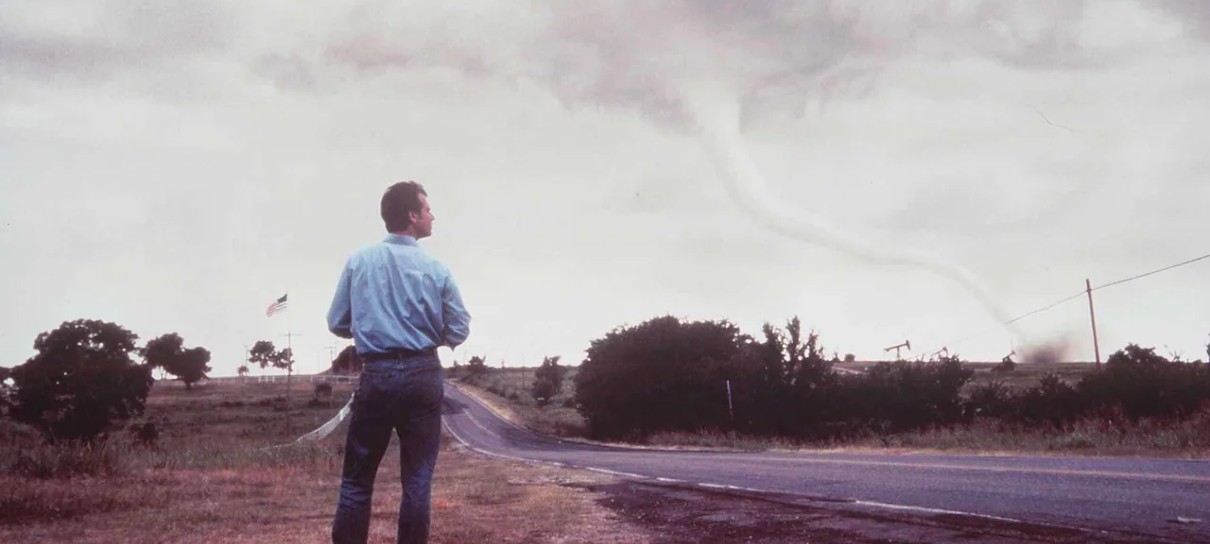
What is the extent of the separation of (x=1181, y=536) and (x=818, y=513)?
2.54m

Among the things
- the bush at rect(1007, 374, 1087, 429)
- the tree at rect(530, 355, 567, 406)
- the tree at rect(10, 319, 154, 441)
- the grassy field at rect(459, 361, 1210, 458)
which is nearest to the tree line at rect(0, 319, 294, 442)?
the tree at rect(10, 319, 154, 441)

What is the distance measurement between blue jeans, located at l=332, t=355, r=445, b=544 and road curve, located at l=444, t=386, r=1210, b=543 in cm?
385

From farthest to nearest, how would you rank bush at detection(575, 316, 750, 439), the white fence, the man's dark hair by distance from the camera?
the white fence
bush at detection(575, 316, 750, 439)
the man's dark hair

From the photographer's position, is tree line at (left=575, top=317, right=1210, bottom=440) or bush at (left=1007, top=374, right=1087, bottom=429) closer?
tree line at (left=575, top=317, right=1210, bottom=440)

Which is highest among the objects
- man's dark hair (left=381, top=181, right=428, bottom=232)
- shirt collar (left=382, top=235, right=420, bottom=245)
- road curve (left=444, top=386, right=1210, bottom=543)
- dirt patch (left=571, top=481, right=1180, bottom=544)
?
man's dark hair (left=381, top=181, right=428, bottom=232)

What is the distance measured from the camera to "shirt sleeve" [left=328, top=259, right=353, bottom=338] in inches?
190

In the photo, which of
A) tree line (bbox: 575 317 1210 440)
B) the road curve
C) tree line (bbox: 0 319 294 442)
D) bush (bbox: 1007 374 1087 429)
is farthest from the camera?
tree line (bbox: 0 319 294 442)

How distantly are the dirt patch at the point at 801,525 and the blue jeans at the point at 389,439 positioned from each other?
6.73ft

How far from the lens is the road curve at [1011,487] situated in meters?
6.34

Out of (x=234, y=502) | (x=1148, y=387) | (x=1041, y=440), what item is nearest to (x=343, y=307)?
(x=234, y=502)

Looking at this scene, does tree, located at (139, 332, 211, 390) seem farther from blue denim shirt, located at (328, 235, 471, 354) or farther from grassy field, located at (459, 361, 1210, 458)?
blue denim shirt, located at (328, 235, 471, 354)

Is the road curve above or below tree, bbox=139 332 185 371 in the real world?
below

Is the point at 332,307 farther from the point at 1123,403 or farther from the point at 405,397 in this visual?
the point at 1123,403

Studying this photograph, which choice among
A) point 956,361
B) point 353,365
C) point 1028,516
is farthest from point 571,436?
point 353,365
